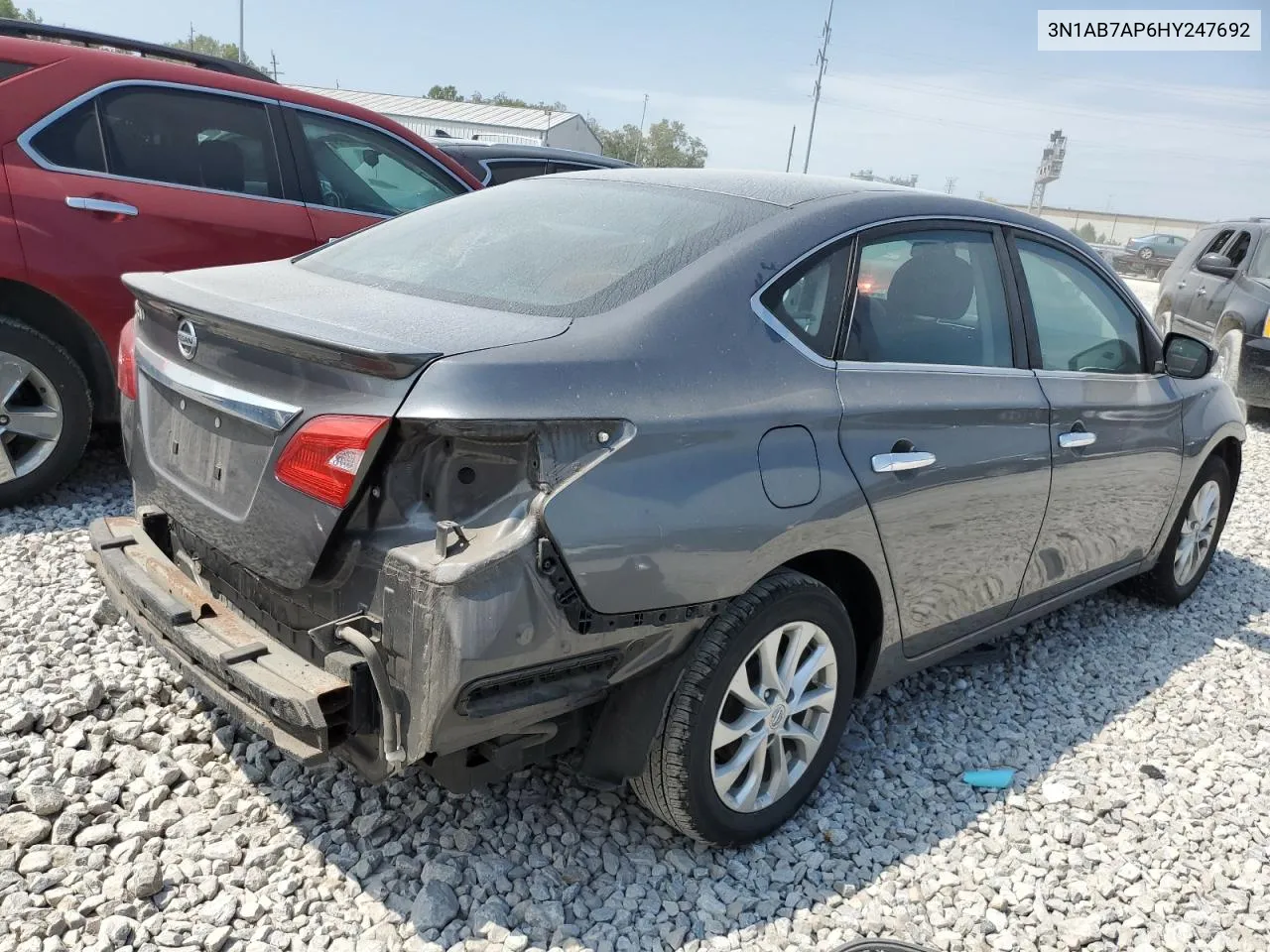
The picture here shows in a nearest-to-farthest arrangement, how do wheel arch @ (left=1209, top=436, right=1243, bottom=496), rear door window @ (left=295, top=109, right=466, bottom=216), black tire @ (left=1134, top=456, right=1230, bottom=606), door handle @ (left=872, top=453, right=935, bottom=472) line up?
door handle @ (left=872, top=453, right=935, bottom=472) → black tire @ (left=1134, top=456, right=1230, bottom=606) → wheel arch @ (left=1209, top=436, right=1243, bottom=496) → rear door window @ (left=295, top=109, right=466, bottom=216)

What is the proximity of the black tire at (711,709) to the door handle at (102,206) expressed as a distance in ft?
11.1

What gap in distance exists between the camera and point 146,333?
2709mm

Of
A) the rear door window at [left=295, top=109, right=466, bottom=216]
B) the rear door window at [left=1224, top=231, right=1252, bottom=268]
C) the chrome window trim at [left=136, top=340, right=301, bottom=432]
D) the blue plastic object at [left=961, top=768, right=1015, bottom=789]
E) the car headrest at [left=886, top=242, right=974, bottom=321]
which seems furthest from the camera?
the rear door window at [left=1224, top=231, right=1252, bottom=268]

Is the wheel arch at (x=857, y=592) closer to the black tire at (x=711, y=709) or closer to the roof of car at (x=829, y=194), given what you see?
the black tire at (x=711, y=709)

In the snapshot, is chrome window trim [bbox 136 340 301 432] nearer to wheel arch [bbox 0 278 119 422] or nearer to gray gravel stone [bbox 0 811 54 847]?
gray gravel stone [bbox 0 811 54 847]

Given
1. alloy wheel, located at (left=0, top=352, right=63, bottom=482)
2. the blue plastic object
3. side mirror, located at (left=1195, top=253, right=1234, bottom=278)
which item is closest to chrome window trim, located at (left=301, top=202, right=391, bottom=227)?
alloy wheel, located at (left=0, top=352, right=63, bottom=482)

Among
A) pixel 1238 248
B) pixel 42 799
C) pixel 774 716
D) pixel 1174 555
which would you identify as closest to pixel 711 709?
pixel 774 716

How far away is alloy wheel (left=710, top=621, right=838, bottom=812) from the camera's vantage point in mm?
2539

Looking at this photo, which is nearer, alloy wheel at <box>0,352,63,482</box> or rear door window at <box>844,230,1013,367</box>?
rear door window at <box>844,230,1013,367</box>

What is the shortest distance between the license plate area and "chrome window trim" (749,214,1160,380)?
47.7 inches

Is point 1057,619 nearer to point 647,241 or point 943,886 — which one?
point 943,886

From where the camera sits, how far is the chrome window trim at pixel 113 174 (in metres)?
4.13

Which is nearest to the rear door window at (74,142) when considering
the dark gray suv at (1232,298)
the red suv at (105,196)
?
the red suv at (105,196)

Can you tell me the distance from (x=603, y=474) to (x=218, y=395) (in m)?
0.92
